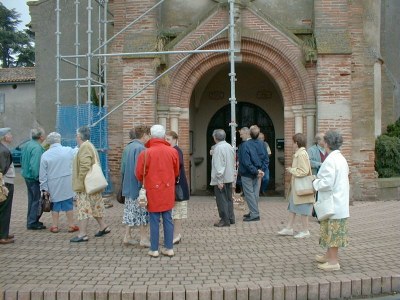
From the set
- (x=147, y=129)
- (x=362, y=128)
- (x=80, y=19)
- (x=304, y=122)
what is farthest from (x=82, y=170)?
(x=80, y=19)

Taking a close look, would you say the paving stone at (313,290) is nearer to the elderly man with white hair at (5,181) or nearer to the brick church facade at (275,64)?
the elderly man with white hair at (5,181)

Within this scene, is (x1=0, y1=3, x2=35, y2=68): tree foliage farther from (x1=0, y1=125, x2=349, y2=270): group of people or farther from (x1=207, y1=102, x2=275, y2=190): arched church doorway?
(x1=0, y1=125, x2=349, y2=270): group of people

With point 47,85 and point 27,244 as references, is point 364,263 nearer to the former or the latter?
point 27,244

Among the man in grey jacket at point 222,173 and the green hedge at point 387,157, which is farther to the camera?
the green hedge at point 387,157

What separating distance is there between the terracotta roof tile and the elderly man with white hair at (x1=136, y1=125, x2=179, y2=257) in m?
29.6

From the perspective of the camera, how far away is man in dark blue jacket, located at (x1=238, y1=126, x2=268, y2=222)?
34.2ft

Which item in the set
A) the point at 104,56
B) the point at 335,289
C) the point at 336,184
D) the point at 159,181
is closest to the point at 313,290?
the point at 335,289

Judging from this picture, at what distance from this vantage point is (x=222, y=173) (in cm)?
980

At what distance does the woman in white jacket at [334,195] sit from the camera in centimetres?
664

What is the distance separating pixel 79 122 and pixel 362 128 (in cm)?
750

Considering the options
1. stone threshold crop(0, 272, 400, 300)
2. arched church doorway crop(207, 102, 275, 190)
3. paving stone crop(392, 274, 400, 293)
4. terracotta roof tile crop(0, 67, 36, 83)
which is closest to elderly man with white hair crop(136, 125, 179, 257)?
stone threshold crop(0, 272, 400, 300)

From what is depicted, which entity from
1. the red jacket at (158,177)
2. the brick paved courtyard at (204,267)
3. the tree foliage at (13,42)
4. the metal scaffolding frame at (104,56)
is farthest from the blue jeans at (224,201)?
the tree foliage at (13,42)

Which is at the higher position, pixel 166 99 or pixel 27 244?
pixel 166 99

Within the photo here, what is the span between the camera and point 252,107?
18.0m
